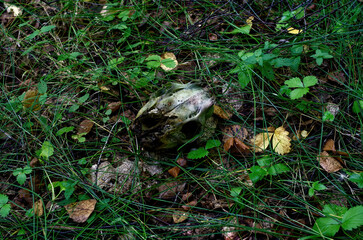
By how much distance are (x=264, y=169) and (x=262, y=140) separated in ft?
0.84

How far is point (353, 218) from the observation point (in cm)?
144

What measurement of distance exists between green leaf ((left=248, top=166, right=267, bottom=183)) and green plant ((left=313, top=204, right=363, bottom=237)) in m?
0.39

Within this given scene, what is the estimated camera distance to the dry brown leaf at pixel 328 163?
178 centimetres

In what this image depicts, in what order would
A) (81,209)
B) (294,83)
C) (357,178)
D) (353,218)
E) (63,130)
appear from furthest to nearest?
(63,130) → (294,83) → (81,209) → (357,178) → (353,218)

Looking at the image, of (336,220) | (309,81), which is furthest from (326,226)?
(309,81)

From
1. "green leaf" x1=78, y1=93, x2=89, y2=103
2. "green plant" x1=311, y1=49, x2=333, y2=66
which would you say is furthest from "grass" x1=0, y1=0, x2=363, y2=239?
"green plant" x1=311, y1=49, x2=333, y2=66

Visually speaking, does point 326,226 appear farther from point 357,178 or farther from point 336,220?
point 357,178

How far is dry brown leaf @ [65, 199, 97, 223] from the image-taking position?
6.07 feet

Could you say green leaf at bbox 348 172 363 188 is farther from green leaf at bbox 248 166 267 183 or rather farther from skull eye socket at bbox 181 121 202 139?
skull eye socket at bbox 181 121 202 139

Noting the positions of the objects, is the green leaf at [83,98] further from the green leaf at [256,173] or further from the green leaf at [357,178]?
the green leaf at [357,178]

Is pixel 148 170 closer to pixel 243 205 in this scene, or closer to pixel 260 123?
pixel 243 205

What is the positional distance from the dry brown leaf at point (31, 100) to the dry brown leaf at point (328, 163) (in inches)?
90.8

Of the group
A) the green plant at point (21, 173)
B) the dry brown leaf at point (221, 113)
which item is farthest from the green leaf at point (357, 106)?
the green plant at point (21, 173)

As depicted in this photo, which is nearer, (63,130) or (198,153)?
(198,153)
